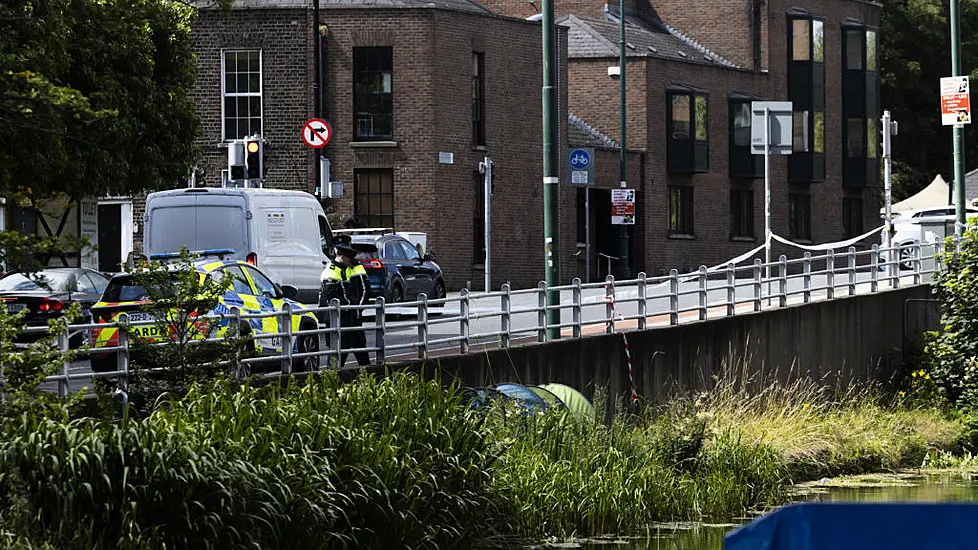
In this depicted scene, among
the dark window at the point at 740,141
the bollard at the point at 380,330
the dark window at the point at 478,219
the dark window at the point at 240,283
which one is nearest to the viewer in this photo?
the bollard at the point at 380,330

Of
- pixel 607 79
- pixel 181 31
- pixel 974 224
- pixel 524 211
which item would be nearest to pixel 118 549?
pixel 974 224

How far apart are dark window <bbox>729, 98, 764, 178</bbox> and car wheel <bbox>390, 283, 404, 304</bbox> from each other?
27828 mm

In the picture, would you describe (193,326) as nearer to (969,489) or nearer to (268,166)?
(969,489)

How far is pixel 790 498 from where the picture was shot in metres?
19.1

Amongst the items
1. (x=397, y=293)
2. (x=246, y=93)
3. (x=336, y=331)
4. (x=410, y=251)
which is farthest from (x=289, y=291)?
(x=246, y=93)

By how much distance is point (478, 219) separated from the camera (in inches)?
1778

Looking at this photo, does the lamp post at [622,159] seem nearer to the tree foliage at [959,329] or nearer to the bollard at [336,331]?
the tree foliage at [959,329]

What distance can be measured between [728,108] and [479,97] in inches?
544

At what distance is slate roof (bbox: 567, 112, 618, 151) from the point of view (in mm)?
51219

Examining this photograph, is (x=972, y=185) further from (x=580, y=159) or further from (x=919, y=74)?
(x=580, y=159)

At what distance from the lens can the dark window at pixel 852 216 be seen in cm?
6262

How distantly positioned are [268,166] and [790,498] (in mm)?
26299

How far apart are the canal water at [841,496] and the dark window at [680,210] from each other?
31.9 m

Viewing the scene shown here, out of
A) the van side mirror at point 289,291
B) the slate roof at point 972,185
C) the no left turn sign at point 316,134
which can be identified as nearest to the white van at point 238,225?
the van side mirror at point 289,291
